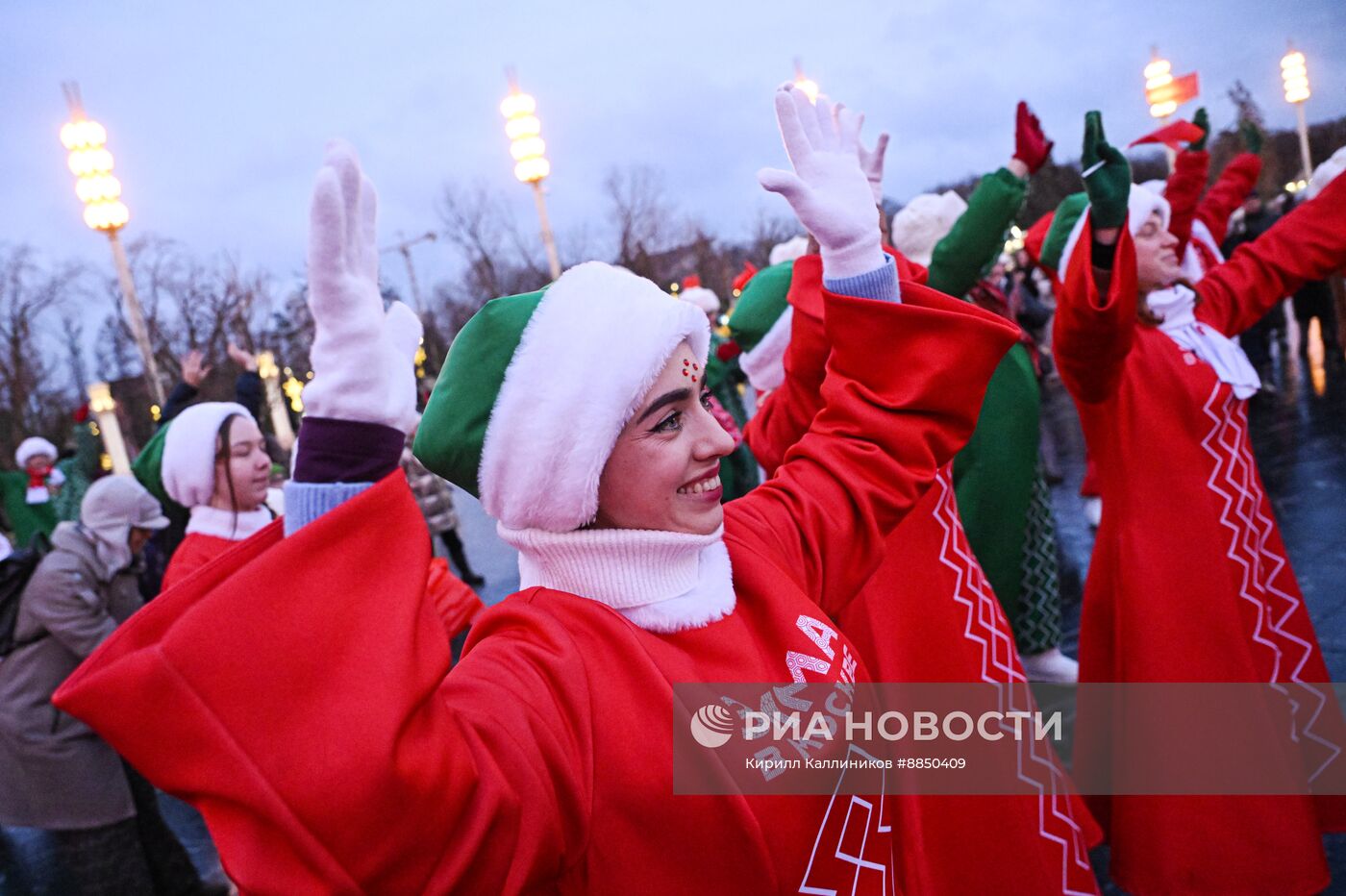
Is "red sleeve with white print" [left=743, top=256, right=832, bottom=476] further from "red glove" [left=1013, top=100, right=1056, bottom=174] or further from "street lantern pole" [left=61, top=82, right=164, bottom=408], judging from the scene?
"street lantern pole" [left=61, top=82, right=164, bottom=408]

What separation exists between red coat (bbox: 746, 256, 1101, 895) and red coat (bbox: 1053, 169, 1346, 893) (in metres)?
0.33

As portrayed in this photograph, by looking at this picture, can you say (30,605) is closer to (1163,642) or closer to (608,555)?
(608,555)

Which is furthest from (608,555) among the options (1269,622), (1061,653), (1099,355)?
(1061,653)

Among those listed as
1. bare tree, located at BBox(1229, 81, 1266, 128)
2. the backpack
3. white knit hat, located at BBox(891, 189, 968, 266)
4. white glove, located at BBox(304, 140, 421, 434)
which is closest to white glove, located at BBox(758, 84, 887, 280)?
white glove, located at BBox(304, 140, 421, 434)

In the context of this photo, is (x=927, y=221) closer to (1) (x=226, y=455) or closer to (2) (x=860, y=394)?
(2) (x=860, y=394)

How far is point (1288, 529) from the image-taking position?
17.8ft

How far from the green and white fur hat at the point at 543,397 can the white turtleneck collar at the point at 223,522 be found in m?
2.54

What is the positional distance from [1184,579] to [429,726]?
256cm

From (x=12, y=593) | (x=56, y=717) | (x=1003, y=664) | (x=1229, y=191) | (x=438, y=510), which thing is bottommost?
Answer: (x=438, y=510)

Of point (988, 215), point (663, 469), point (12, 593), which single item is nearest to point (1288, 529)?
point (988, 215)

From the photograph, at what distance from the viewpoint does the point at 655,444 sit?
1.48 meters

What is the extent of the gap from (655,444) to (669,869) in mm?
608

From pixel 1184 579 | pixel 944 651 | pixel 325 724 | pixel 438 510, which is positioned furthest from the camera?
pixel 438 510

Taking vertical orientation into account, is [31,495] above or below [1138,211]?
below
